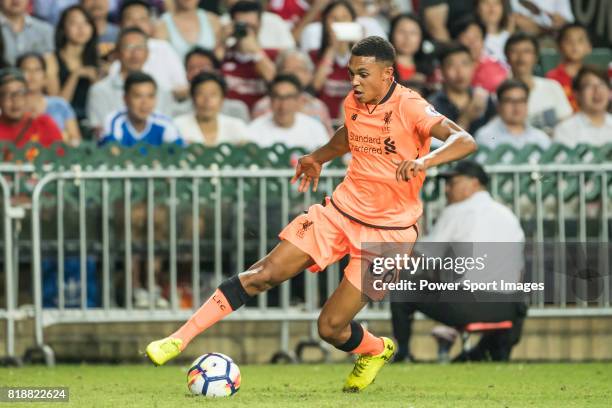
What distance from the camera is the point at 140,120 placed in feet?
44.0

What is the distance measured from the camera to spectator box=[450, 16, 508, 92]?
15387 millimetres

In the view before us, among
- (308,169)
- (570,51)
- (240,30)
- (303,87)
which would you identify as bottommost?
(308,169)

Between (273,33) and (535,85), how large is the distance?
3026 millimetres

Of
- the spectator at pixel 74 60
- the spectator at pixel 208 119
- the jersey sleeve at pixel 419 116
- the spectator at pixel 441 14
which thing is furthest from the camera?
the spectator at pixel 441 14

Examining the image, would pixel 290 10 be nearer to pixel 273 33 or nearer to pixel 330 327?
pixel 273 33

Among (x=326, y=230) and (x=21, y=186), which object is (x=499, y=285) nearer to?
(x=326, y=230)

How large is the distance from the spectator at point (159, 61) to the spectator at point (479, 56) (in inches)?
128

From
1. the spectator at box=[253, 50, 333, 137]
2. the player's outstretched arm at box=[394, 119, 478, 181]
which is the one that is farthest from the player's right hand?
the spectator at box=[253, 50, 333, 137]

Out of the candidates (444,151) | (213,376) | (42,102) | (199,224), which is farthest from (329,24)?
(213,376)

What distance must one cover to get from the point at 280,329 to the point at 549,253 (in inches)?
102

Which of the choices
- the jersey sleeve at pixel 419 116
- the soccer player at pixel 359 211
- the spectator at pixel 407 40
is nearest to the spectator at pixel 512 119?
the spectator at pixel 407 40

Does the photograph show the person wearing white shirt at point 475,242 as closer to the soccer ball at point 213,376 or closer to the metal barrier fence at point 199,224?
the metal barrier fence at point 199,224

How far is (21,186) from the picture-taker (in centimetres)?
1230

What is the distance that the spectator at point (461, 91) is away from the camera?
1441cm
